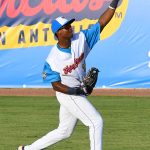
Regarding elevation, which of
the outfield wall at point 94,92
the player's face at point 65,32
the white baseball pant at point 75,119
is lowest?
the outfield wall at point 94,92

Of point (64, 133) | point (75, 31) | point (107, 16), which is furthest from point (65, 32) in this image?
point (75, 31)

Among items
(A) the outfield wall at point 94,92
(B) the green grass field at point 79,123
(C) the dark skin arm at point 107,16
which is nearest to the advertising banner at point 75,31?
(A) the outfield wall at point 94,92

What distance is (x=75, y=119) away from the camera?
7.96 m

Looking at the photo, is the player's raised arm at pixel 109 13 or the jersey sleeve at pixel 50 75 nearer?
the jersey sleeve at pixel 50 75

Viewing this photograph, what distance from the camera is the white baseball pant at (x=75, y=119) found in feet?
25.0

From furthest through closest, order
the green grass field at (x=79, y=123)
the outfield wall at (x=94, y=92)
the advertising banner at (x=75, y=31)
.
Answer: the advertising banner at (x=75, y=31), the outfield wall at (x=94, y=92), the green grass field at (x=79, y=123)

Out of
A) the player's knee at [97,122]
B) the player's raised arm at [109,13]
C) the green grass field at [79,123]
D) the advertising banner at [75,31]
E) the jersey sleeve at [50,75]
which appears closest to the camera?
the player's knee at [97,122]

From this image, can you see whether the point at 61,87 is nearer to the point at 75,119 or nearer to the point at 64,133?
the point at 75,119

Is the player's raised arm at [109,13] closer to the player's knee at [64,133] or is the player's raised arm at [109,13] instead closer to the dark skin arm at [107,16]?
the dark skin arm at [107,16]

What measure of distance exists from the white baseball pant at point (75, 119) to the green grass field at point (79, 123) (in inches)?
58.3

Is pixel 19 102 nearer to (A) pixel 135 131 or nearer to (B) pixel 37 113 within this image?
(B) pixel 37 113

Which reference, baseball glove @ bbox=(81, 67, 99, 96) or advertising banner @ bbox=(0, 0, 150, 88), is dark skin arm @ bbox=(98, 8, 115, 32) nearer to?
baseball glove @ bbox=(81, 67, 99, 96)

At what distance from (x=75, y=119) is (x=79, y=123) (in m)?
4.47

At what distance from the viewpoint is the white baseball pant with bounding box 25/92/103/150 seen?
7.61 metres
